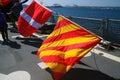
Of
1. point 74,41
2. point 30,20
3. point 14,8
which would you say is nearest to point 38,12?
point 30,20

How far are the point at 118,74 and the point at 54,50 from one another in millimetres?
2090

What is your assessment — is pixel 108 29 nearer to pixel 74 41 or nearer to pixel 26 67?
pixel 74 41

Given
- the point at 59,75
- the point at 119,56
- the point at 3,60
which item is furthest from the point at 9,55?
the point at 119,56

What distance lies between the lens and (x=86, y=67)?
271 inches

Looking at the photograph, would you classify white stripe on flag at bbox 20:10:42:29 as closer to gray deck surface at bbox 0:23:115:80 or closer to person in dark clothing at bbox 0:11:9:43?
gray deck surface at bbox 0:23:115:80

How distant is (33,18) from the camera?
346 inches

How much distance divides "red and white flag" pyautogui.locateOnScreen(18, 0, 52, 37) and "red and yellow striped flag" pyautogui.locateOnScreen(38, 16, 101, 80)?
70.5 inches

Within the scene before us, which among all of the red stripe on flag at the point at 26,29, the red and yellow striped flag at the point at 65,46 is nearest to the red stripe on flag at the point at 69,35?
the red and yellow striped flag at the point at 65,46

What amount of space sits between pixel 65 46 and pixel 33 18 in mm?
3253

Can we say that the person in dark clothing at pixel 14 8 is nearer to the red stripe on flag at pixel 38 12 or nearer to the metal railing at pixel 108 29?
the red stripe on flag at pixel 38 12

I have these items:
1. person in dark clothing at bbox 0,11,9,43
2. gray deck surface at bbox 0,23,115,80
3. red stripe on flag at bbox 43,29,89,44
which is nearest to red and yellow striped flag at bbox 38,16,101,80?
red stripe on flag at bbox 43,29,89,44

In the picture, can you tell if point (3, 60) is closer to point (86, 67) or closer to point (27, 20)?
point (27, 20)

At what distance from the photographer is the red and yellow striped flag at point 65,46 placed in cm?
559

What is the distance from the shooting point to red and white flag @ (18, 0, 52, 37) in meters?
8.12
